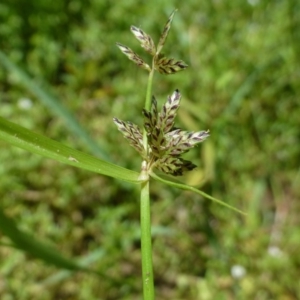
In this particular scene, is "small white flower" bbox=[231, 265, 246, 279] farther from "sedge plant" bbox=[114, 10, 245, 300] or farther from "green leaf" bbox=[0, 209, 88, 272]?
"sedge plant" bbox=[114, 10, 245, 300]

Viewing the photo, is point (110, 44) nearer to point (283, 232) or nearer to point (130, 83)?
point (130, 83)

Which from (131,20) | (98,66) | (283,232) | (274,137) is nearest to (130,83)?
(98,66)

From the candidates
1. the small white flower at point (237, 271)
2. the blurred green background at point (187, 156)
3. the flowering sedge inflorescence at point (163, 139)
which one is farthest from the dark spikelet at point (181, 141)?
the small white flower at point (237, 271)

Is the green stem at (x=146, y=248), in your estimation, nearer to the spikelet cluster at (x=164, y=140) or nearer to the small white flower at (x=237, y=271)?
the spikelet cluster at (x=164, y=140)

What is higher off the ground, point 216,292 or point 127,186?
point 127,186

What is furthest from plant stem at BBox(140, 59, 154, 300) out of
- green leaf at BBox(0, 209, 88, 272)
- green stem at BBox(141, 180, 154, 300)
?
green leaf at BBox(0, 209, 88, 272)

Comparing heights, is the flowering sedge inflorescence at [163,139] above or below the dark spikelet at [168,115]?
below
